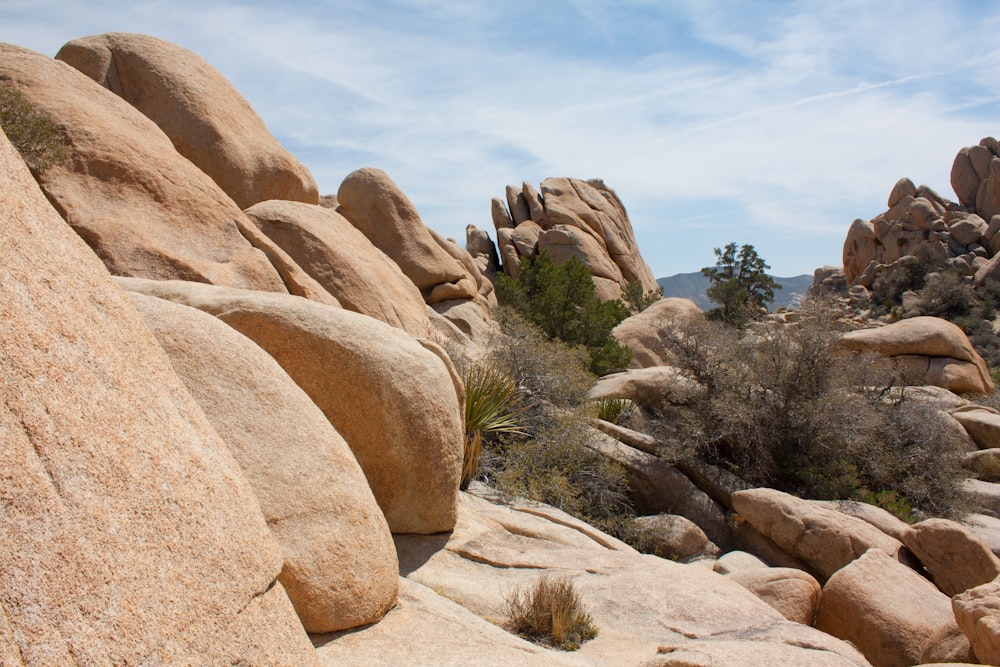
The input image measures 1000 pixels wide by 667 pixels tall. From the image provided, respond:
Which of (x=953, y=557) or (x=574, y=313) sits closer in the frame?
(x=953, y=557)

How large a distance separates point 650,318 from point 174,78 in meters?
17.5

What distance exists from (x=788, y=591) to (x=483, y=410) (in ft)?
14.2

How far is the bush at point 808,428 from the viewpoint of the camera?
13.9 meters

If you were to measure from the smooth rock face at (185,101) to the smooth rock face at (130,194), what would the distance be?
1970mm

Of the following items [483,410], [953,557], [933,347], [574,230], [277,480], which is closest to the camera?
A: [277,480]

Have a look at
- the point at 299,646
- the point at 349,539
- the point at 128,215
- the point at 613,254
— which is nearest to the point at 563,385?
the point at 128,215

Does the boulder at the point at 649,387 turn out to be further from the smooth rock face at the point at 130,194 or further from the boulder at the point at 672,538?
the smooth rock face at the point at 130,194

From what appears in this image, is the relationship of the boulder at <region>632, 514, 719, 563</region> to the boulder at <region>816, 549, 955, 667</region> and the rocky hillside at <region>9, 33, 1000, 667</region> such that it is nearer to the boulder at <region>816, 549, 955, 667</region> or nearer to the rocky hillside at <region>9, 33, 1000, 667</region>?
the rocky hillside at <region>9, 33, 1000, 667</region>

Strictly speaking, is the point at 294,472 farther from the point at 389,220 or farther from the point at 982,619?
the point at 389,220

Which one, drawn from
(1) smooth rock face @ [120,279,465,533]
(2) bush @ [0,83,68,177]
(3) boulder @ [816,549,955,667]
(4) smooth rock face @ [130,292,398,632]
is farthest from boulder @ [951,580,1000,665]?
(2) bush @ [0,83,68,177]

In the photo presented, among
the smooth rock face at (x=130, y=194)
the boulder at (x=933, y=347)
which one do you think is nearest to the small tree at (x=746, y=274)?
the boulder at (x=933, y=347)

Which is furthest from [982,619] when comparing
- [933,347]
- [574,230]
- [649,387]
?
[574,230]

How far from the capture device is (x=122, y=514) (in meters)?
2.50

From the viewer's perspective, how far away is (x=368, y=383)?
637cm
